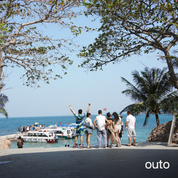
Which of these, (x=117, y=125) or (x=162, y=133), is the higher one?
(x=117, y=125)

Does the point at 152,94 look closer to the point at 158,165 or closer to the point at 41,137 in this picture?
the point at 158,165

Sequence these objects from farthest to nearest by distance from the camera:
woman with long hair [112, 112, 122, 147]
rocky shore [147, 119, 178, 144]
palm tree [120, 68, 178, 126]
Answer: palm tree [120, 68, 178, 126], rocky shore [147, 119, 178, 144], woman with long hair [112, 112, 122, 147]

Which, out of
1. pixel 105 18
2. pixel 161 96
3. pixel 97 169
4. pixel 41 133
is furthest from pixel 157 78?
pixel 41 133

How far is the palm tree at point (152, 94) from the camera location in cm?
1872

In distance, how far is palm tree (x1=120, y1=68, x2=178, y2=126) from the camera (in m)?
18.7

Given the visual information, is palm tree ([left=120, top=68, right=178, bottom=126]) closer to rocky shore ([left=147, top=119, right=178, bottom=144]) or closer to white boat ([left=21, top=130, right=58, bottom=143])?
rocky shore ([left=147, top=119, right=178, bottom=144])

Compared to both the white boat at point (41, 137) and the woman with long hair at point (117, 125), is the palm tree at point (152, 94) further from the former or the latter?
the white boat at point (41, 137)

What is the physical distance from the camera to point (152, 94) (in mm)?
18750

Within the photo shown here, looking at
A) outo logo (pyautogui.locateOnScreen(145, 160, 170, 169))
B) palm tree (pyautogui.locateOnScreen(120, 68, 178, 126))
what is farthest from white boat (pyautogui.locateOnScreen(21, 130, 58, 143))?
outo logo (pyautogui.locateOnScreen(145, 160, 170, 169))

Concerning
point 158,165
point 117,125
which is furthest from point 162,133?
point 158,165

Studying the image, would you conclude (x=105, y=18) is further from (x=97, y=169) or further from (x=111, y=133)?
(x=97, y=169)

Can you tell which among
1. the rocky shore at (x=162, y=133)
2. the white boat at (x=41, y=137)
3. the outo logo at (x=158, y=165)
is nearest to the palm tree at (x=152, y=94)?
the rocky shore at (x=162, y=133)

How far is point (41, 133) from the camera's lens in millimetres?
40875

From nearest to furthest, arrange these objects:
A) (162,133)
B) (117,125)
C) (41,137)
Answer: (117,125) < (162,133) < (41,137)
